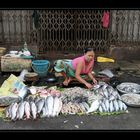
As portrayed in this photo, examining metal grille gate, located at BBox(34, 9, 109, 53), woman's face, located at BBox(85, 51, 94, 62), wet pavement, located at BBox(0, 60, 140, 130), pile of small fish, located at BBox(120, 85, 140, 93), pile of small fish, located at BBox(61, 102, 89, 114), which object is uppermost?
metal grille gate, located at BBox(34, 9, 109, 53)

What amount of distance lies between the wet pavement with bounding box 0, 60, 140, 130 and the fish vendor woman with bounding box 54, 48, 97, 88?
1.23 metres

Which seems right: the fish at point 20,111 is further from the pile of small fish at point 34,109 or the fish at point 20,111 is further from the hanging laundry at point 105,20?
the hanging laundry at point 105,20

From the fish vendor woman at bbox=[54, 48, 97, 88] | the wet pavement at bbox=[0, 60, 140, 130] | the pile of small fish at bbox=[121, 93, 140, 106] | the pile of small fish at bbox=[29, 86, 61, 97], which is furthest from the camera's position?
the fish vendor woman at bbox=[54, 48, 97, 88]

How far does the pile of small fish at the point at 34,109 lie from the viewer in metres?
4.87

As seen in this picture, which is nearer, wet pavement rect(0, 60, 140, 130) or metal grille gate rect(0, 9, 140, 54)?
wet pavement rect(0, 60, 140, 130)

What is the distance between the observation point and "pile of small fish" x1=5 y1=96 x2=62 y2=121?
4871 mm

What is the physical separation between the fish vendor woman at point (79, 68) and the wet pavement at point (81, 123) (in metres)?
1.23

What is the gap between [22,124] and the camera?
4.70 meters

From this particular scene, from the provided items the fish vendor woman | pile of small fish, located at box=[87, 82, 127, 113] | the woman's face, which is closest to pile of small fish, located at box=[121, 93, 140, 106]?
pile of small fish, located at box=[87, 82, 127, 113]

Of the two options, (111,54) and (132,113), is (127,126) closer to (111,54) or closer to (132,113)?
(132,113)

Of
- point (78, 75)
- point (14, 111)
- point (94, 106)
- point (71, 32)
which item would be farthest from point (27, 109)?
point (71, 32)

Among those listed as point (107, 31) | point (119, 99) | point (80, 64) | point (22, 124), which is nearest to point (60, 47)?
point (107, 31)

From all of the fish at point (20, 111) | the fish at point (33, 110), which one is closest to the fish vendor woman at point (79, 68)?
the fish at point (33, 110)

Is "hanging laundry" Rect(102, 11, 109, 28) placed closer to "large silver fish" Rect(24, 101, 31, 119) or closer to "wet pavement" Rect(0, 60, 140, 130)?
"wet pavement" Rect(0, 60, 140, 130)
